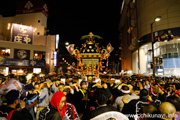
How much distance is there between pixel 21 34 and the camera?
31.9 metres

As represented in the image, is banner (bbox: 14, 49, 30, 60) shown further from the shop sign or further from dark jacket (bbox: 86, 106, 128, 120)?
dark jacket (bbox: 86, 106, 128, 120)

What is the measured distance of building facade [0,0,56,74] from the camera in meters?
30.0

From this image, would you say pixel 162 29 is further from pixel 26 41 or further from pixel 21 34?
pixel 21 34

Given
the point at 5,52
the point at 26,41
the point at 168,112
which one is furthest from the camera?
the point at 26,41

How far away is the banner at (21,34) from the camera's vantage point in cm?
3077

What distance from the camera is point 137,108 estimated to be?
3.40 m

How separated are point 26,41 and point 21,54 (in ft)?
10.9

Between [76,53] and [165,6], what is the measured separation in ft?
55.2

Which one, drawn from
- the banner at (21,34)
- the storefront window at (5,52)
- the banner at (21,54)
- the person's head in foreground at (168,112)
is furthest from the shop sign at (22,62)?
the person's head in foreground at (168,112)

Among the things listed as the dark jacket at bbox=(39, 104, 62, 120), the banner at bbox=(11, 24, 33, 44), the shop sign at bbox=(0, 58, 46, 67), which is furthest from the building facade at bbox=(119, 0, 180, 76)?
the banner at bbox=(11, 24, 33, 44)

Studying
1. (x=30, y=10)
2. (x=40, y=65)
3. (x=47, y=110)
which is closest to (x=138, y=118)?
(x=47, y=110)

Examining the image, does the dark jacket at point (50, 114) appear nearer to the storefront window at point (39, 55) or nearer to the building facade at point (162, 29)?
the building facade at point (162, 29)

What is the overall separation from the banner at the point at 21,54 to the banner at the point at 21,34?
7.10ft

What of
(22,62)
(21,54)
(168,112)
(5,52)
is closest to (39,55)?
(21,54)
